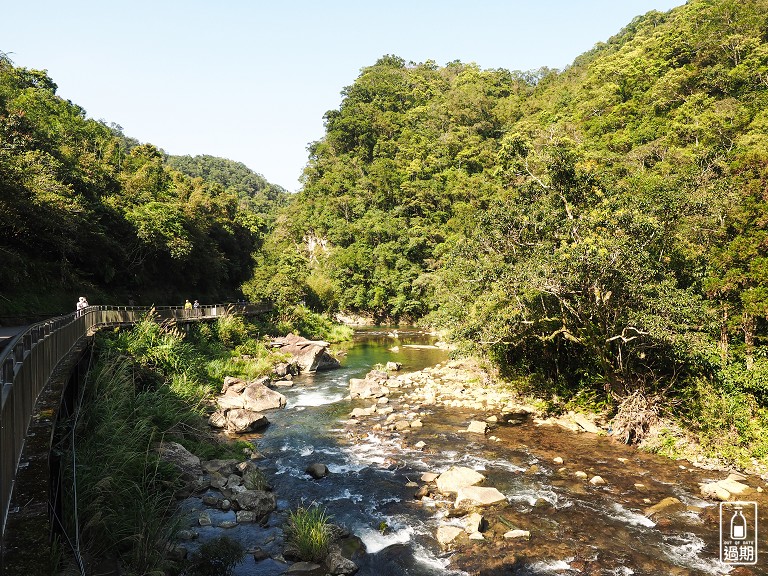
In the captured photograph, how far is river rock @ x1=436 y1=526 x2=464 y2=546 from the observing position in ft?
32.5

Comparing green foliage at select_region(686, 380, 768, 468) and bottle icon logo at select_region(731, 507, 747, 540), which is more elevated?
green foliage at select_region(686, 380, 768, 468)

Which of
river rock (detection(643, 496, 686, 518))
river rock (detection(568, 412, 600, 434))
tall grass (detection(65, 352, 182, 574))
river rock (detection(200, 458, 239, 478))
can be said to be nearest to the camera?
tall grass (detection(65, 352, 182, 574))

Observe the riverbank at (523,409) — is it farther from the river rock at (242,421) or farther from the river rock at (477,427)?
the river rock at (242,421)

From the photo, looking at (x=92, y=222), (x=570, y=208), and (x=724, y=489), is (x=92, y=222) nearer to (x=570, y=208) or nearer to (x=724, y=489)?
(x=570, y=208)

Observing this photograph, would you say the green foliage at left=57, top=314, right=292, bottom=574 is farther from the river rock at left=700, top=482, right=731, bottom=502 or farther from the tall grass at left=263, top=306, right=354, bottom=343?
the tall grass at left=263, top=306, right=354, bottom=343

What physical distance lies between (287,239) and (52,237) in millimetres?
63899

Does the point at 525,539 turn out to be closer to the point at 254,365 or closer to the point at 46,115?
the point at 254,365

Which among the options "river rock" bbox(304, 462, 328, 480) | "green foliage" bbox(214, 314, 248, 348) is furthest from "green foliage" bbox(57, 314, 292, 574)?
"green foliage" bbox(214, 314, 248, 348)

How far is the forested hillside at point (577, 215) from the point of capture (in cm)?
1496

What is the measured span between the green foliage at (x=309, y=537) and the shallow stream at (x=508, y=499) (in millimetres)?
452

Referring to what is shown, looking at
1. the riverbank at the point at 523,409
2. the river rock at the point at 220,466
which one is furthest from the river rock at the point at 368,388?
the river rock at the point at 220,466

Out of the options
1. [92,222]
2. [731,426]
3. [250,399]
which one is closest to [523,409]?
[731,426]

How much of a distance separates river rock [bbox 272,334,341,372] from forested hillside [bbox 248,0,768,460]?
33.2 feet

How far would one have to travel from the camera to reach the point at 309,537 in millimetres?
9141
